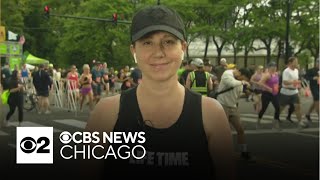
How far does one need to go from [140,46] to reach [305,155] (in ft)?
20.0

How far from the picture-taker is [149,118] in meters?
1.80

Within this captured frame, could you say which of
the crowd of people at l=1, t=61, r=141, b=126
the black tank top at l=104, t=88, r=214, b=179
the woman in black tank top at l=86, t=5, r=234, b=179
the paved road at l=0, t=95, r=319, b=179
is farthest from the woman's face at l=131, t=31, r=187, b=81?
the crowd of people at l=1, t=61, r=141, b=126

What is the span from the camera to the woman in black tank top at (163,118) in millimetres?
1772

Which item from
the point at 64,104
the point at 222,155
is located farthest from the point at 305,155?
the point at 64,104

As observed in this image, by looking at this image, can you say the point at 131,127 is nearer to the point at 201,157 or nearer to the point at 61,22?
the point at 201,157

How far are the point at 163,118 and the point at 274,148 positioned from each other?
6.55 meters

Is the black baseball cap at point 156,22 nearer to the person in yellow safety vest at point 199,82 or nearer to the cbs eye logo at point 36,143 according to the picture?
the cbs eye logo at point 36,143

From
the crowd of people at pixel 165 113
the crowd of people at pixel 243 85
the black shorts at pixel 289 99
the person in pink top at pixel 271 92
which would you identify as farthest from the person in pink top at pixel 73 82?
the crowd of people at pixel 165 113

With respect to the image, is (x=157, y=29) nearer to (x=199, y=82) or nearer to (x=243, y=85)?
(x=243, y=85)

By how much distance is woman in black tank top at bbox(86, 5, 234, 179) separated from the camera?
1772 millimetres

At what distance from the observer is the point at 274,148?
8.06 meters

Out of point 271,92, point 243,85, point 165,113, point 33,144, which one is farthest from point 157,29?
point 271,92

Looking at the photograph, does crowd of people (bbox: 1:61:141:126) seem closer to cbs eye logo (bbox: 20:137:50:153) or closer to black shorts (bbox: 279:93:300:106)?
black shorts (bbox: 279:93:300:106)

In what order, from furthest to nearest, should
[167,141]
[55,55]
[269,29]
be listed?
[269,29] < [55,55] < [167,141]
